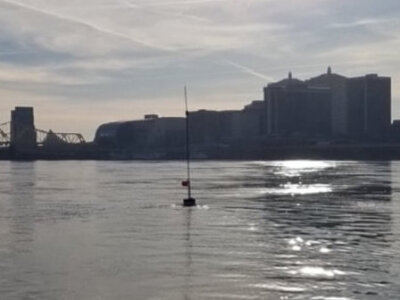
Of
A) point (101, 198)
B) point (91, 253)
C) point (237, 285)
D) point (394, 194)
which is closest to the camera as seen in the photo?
point (237, 285)

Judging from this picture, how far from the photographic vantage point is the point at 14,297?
60.6 ft

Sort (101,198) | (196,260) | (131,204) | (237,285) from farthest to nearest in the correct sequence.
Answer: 1. (101,198)
2. (131,204)
3. (196,260)
4. (237,285)

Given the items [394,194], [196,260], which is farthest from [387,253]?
[394,194]

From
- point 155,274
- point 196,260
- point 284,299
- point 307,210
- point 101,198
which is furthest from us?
point 101,198

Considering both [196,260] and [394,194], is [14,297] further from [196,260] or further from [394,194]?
[394,194]

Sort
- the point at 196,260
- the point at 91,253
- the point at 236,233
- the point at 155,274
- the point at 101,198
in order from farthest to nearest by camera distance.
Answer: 1. the point at 101,198
2. the point at 236,233
3. the point at 91,253
4. the point at 196,260
5. the point at 155,274

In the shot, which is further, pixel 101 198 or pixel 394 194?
pixel 394 194

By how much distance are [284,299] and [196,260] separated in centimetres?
588

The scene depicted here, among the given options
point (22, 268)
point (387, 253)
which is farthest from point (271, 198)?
point (22, 268)

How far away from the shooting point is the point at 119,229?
32625mm

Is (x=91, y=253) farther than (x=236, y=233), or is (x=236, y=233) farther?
(x=236, y=233)

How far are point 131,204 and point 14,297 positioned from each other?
2906 centimetres

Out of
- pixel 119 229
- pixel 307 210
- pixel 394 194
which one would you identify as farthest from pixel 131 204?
pixel 394 194

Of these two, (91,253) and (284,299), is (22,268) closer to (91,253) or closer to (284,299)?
(91,253)
